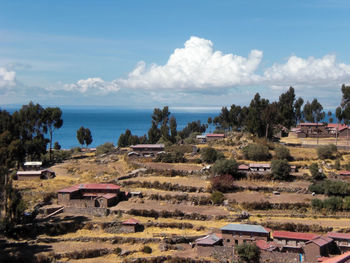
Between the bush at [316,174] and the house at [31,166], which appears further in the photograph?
the house at [31,166]

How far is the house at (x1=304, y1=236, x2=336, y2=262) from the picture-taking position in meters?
25.8

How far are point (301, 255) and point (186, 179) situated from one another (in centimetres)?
1801

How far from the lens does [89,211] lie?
115 feet

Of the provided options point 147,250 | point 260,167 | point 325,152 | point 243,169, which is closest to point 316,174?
point 260,167

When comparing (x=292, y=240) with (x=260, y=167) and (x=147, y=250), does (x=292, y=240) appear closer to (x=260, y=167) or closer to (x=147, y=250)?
(x=147, y=250)

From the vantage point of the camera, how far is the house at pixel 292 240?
27.1 meters

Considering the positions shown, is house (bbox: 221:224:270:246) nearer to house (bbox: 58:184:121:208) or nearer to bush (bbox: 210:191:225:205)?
bush (bbox: 210:191:225:205)

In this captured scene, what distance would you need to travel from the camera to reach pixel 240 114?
7162 cm

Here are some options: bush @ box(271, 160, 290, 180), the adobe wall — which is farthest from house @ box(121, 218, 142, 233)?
bush @ box(271, 160, 290, 180)

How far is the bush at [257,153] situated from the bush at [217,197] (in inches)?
435

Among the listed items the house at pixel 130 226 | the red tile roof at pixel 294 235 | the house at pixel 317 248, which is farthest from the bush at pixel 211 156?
the house at pixel 317 248

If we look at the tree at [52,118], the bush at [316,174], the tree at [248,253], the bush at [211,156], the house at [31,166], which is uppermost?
the tree at [52,118]

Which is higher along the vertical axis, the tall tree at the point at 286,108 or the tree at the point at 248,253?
the tall tree at the point at 286,108

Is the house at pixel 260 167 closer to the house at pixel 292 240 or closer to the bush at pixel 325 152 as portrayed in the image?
the bush at pixel 325 152
